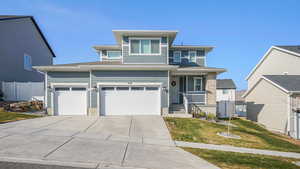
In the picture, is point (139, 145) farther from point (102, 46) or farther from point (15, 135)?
point (102, 46)

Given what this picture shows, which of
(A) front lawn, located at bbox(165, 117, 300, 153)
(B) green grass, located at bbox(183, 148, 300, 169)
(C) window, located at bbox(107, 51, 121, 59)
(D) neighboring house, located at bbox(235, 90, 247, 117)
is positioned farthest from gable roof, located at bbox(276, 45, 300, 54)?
(C) window, located at bbox(107, 51, 121, 59)

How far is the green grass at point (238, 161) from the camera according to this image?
474 cm

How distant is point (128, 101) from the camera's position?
11.4 m

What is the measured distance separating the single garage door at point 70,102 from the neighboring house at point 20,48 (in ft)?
30.9

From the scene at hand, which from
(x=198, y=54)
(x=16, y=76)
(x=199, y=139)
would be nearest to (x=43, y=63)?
(x=16, y=76)

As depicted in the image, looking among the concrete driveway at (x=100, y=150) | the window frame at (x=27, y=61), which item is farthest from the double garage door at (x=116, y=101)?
the window frame at (x=27, y=61)

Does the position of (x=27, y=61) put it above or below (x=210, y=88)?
above

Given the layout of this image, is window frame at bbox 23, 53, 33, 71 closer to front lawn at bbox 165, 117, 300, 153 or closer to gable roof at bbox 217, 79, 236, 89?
front lawn at bbox 165, 117, 300, 153

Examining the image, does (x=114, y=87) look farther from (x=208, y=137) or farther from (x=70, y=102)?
(x=208, y=137)

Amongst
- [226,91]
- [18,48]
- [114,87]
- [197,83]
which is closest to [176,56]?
[197,83]

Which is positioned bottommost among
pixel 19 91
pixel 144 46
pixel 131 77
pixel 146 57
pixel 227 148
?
pixel 227 148

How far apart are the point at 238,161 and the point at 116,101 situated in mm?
8524

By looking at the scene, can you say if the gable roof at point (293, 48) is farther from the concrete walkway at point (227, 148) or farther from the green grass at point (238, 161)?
the green grass at point (238, 161)

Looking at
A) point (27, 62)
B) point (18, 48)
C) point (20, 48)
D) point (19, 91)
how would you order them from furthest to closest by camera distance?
point (27, 62) → point (20, 48) → point (18, 48) → point (19, 91)
